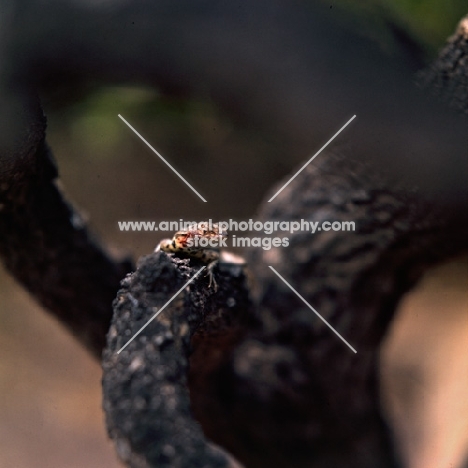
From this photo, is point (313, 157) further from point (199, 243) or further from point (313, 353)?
point (199, 243)

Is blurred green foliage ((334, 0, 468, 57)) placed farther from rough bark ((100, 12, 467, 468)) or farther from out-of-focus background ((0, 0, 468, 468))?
rough bark ((100, 12, 467, 468))

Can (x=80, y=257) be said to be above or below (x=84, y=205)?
above

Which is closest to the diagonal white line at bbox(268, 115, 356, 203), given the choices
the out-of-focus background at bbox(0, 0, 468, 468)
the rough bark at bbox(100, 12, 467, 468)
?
the rough bark at bbox(100, 12, 467, 468)

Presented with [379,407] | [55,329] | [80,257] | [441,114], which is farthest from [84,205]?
[441,114]

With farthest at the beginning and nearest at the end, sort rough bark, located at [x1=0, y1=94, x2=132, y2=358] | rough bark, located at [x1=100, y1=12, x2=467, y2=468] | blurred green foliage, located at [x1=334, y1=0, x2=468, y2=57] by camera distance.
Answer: rough bark, located at [x1=100, y1=12, x2=467, y2=468], blurred green foliage, located at [x1=334, y1=0, x2=468, y2=57], rough bark, located at [x1=0, y1=94, x2=132, y2=358]

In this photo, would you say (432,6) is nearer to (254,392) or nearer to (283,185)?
(283,185)

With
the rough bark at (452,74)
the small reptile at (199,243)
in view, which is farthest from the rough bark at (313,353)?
the small reptile at (199,243)

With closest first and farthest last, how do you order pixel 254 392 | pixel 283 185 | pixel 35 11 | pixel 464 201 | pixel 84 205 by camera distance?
pixel 35 11, pixel 464 201, pixel 254 392, pixel 283 185, pixel 84 205

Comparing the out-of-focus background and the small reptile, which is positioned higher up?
the small reptile
